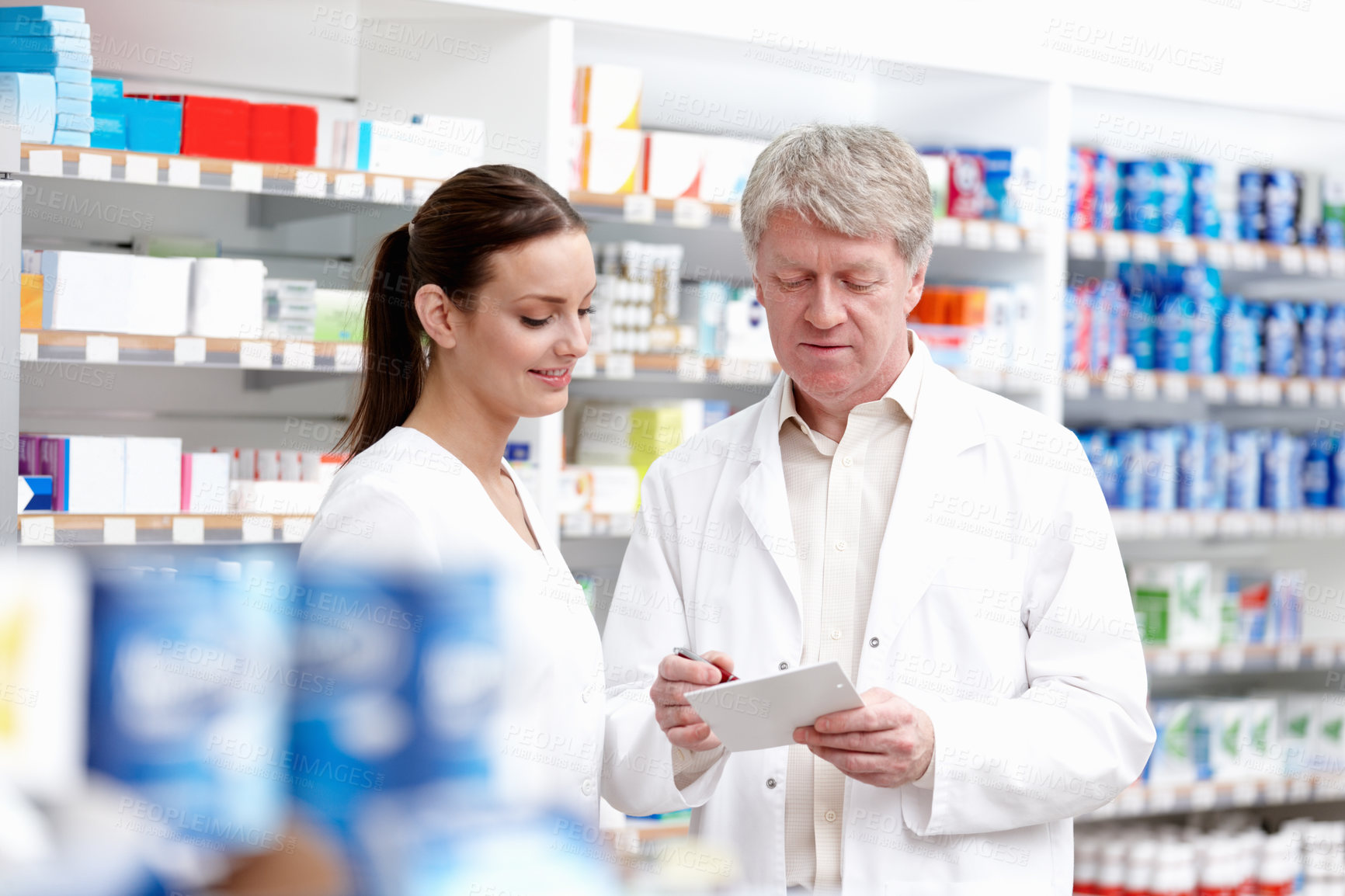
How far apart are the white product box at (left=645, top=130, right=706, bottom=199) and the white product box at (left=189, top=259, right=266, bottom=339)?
1.11 m

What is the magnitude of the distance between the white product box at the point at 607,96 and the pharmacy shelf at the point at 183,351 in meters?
0.94

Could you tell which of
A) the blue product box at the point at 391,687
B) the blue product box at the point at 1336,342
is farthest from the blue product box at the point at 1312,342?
the blue product box at the point at 391,687

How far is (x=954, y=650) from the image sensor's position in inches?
72.5

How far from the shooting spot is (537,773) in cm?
85

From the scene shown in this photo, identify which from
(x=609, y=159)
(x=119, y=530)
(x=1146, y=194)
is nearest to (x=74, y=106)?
(x=119, y=530)

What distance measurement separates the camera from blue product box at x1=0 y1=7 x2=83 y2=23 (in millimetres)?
2910

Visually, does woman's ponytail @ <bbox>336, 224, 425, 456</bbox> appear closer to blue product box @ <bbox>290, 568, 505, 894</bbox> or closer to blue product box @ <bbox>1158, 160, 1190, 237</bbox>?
blue product box @ <bbox>290, 568, 505, 894</bbox>

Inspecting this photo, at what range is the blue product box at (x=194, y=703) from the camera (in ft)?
2.27

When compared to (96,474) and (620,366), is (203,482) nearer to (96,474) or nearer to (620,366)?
(96,474)

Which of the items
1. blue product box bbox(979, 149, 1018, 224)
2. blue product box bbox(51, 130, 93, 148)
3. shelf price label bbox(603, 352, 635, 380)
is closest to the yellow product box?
blue product box bbox(51, 130, 93, 148)

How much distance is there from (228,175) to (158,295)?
1.10 feet

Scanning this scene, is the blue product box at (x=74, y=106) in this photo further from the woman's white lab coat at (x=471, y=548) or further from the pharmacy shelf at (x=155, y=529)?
the woman's white lab coat at (x=471, y=548)

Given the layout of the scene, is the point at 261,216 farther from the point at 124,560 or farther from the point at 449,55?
the point at 124,560

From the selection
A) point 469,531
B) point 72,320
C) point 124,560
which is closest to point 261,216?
point 72,320
